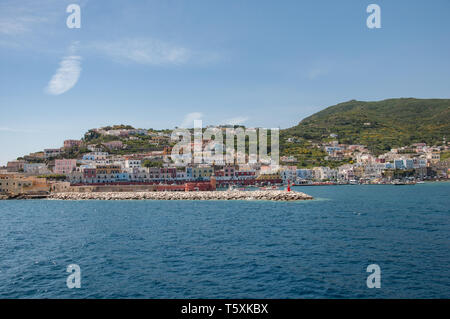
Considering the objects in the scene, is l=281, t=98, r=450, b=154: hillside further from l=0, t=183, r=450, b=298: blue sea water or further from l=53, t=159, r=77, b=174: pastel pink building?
l=0, t=183, r=450, b=298: blue sea water

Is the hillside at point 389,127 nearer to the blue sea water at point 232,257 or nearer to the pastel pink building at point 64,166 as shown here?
the pastel pink building at point 64,166

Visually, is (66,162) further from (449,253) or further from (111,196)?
(449,253)

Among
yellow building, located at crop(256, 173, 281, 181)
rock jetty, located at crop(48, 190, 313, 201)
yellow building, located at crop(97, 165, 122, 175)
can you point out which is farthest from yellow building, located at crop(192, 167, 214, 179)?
rock jetty, located at crop(48, 190, 313, 201)

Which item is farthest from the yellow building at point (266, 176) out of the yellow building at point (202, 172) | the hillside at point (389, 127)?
the hillside at point (389, 127)

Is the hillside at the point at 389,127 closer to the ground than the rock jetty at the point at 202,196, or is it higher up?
higher up
